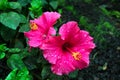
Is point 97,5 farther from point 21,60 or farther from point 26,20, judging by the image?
point 21,60

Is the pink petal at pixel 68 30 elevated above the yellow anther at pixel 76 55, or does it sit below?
above

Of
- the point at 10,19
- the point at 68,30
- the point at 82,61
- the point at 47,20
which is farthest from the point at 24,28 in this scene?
the point at 82,61

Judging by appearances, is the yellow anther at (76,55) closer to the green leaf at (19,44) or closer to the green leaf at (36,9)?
the green leaf at (36,9)

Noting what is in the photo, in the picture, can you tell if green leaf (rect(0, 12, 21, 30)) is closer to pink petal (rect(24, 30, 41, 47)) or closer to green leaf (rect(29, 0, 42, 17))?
green leaf (rect(29, 0, 42, 17))

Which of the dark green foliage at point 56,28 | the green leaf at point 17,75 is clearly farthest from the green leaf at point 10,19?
the green leaf at point 17,75

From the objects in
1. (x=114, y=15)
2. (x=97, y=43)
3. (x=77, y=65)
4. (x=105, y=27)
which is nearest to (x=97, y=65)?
(x=97, y=43)

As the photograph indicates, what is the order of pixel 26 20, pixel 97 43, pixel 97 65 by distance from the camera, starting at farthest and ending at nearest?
pixel 97 43 < pixel 97 65 < pixel 26 20

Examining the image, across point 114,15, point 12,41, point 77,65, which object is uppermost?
point 77,65
